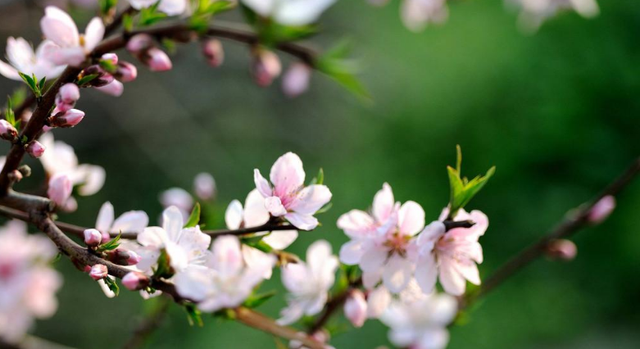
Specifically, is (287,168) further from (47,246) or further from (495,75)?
(495,75)

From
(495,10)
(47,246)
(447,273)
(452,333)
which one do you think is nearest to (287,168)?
(447,273)

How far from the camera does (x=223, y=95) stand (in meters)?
3.96

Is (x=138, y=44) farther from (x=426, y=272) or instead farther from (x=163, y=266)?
(x=426, y=272)

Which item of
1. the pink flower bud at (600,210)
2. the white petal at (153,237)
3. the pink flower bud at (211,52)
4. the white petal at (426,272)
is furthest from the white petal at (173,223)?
the pink flower bud at (600,210)

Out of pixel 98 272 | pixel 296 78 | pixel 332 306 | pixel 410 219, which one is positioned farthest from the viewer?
pixel 296 78

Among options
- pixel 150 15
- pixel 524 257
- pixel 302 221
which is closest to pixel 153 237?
pixel 302 221

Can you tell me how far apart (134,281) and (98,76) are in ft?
0.55

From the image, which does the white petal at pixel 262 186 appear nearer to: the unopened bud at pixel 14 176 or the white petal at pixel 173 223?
the white petal at pixel 173 223

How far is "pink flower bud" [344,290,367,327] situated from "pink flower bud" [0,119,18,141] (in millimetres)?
341

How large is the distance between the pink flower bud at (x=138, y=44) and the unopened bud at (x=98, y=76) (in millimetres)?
94

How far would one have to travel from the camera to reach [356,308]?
0.65 meters

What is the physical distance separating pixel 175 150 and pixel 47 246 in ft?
8.58

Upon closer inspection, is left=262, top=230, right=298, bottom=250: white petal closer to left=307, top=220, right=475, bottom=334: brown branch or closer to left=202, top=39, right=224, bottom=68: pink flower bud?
left=307, top=220, right=475, bottom=334: brown branch

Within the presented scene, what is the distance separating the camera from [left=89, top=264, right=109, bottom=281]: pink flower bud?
19.0 inches
